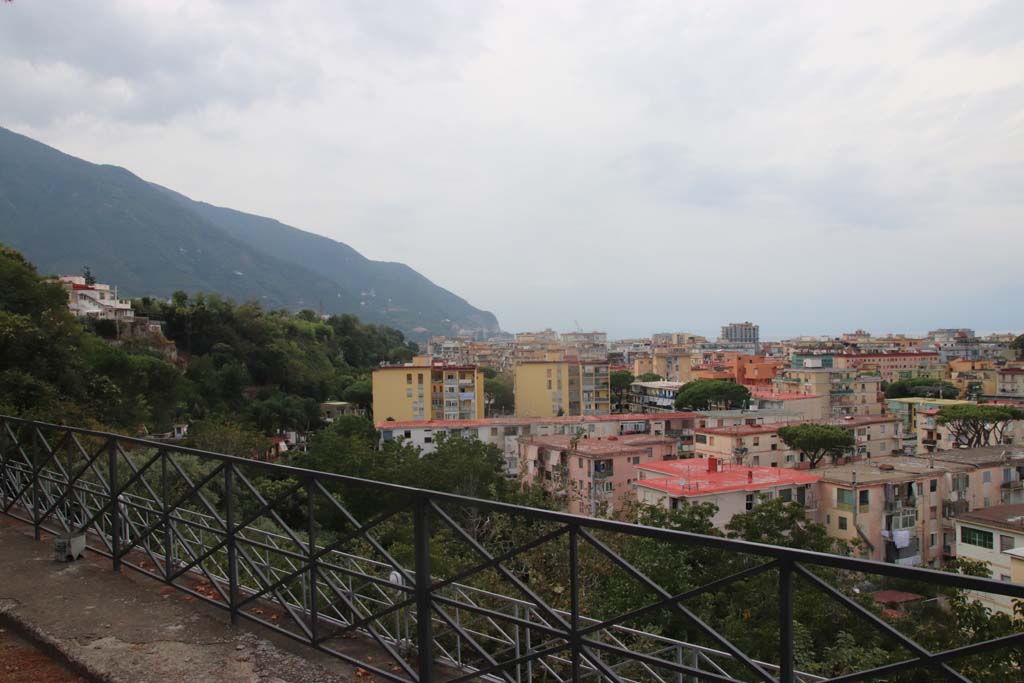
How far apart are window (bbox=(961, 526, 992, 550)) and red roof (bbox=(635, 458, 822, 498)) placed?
4.70 metres

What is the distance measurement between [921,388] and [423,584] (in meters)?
65.7

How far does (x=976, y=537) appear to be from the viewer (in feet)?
51.9

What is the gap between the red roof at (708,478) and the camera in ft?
61.4

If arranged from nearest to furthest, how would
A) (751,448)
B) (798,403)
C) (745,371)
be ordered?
(751,448)
(798,403)
(745,371)

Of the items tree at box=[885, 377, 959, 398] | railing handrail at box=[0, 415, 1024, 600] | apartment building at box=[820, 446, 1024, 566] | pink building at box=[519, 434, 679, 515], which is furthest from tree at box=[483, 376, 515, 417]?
railing handrail at box=[0, 415, 1024, 600]

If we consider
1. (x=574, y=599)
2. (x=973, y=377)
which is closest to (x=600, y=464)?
(x=574, y=599)

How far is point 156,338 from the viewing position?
40.3 m

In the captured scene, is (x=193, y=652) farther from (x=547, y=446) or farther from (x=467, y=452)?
(x=547, y=446)

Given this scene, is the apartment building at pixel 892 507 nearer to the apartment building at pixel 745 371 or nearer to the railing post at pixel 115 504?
the railing post at pixel 115 504

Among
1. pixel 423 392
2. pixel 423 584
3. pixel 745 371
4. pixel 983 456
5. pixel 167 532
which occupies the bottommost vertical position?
pixel 983 456

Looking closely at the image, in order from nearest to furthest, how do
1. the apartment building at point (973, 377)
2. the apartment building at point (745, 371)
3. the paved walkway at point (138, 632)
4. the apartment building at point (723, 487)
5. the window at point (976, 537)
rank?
1. the paved walkway at point (138, 632)
2. the window at point (976, 537)
3. the apartment building at point (723, 487)
4. the apartment building at point (973, 377)
5. the apartment building at point (745, 371)

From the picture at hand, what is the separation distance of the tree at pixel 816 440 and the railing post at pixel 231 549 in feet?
91.4

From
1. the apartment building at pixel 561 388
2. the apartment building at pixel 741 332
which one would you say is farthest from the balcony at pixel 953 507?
the apartment building at pixel 741 332

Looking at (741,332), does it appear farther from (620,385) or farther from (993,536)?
(993,536)
